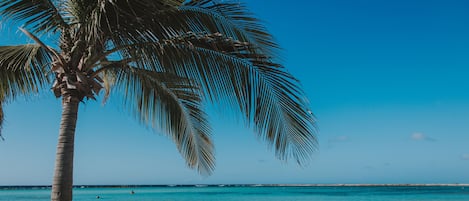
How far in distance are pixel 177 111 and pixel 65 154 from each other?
7.70ft

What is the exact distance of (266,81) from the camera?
4.70 m

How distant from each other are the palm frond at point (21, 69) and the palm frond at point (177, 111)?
32.4 inches

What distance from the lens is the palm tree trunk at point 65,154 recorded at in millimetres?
4285

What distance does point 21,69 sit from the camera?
5.36 m

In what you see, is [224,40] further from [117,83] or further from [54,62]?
[117,83]

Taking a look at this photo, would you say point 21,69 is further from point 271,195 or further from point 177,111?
point 271,195

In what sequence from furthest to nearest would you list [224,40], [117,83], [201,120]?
[201,120] < [117,83] < [224,40]

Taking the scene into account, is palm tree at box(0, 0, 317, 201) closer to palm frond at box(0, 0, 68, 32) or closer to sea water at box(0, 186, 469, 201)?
palm frond at box(0, 0, 68, 32)

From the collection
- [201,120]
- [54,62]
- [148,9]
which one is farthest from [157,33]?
[201,120]

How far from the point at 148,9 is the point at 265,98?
4.73 feet

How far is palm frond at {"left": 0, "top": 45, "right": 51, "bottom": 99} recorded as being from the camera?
202 inches

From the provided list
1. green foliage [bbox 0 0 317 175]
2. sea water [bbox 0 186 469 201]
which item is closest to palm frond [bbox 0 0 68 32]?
green foliage [bbox 0 0 317 175]

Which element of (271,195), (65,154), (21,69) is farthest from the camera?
(271,195)

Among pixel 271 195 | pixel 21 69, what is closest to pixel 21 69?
pixel 21 69
